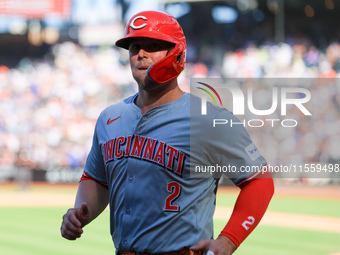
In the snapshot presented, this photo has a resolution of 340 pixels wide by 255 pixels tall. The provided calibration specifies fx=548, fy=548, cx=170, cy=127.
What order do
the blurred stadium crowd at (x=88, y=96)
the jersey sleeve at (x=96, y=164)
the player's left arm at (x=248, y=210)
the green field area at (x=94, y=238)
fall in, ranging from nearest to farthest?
the player's left arm at (x=248, y=210) → the jersey sleeve at (x=96, y=164) → the green field area at (x=94, y=238) → the blurred stadium crowd at (x=88, y=96)

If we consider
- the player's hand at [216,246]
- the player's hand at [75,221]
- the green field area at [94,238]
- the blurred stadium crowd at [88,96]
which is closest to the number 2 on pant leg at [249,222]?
the player's hand at [216,246]

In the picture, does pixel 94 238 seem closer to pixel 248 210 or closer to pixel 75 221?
pixel 75 221

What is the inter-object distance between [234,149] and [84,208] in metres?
0.69

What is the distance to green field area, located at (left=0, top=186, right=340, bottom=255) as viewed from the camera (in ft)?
26.0

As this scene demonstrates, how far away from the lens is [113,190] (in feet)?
Answer: 8.32

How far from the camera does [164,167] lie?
2.39 metres

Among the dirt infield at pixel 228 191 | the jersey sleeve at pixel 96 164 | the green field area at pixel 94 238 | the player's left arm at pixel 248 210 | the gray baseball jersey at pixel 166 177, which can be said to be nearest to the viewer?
the player's left arm at pixel 248 210

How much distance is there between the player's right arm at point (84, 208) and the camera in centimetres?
A: 238

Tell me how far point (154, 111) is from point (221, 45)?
1968 cm

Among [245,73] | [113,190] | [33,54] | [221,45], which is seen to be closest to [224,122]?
[113,190]

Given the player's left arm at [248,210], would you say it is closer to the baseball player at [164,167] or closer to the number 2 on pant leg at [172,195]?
the baseball player at [164,167]

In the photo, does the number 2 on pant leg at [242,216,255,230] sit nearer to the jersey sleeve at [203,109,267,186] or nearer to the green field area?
the jersey sleeve at [203,109,267,186]

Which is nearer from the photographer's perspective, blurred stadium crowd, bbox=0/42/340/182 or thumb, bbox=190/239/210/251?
thumb, bbox=190/239/210/251

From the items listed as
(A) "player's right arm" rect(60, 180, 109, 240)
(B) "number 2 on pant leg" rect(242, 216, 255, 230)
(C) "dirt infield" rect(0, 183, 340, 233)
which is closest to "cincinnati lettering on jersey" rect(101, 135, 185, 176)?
(A) "player's right arm" rect(60, 180, 109, 240)
